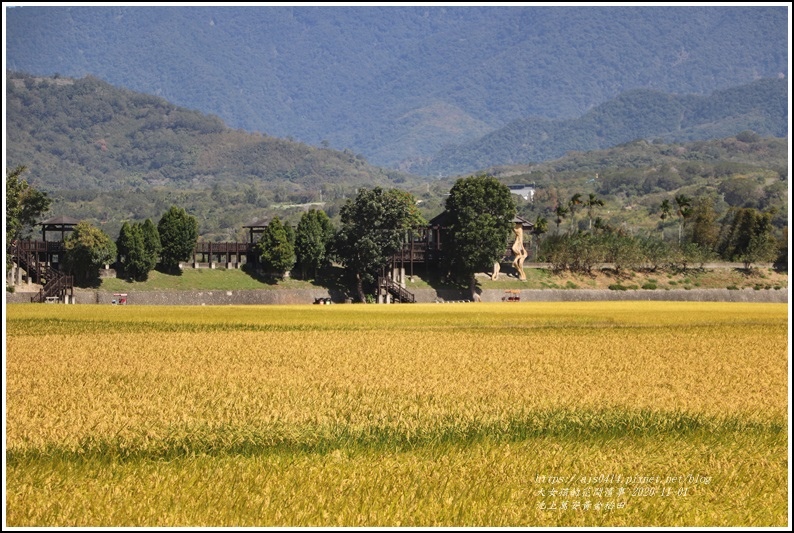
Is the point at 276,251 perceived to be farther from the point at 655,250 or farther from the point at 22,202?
the point at 655,250

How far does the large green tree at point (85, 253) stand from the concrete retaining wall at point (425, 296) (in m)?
2.70

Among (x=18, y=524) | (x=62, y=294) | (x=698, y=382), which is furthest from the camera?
(x=62, y=294)

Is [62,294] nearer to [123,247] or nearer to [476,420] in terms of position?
[123,247]

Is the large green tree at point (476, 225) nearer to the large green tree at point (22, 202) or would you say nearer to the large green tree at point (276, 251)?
the large green tree at point (276, 251)

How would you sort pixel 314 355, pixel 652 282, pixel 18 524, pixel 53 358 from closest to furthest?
pixel 18 524, pixel 53 358, pixel 314 355, pixel 652 282

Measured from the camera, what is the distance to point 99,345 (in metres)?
37.5

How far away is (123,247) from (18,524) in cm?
8357

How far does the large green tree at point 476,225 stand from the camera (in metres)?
105

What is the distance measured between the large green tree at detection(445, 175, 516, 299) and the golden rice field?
2580 inches

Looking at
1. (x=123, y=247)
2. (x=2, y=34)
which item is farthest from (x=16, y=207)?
(x=2, y=34)

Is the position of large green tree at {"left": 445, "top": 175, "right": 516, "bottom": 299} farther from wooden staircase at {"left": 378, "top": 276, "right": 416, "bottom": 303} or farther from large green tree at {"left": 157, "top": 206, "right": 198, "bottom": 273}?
large green tree at {"left": 157, "top": 206, "right": 198, "bottom": 273}

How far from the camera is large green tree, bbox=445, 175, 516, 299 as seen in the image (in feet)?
343

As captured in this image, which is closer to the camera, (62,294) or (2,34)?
(2,34)

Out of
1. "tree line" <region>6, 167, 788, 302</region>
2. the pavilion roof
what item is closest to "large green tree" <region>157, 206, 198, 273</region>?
"tree line" <region>6, 167, 788, 302</region>
